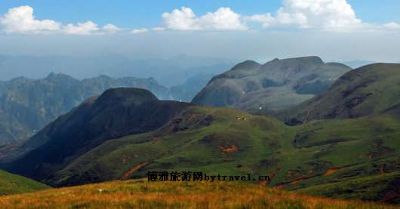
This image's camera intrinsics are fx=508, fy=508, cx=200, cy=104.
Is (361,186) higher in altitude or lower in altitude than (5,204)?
lower

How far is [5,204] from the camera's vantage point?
3105cm

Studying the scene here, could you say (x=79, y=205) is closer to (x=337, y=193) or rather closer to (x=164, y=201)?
(x=164, y=201)

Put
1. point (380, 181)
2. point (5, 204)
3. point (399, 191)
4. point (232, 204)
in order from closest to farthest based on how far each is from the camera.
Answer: point (232, 204), point (5, 204), point (399, 191), point (380, 181)

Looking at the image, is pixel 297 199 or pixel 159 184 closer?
pixel 297 199

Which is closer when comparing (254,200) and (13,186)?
(254,200)

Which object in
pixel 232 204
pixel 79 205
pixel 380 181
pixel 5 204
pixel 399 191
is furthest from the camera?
pixel 380 181

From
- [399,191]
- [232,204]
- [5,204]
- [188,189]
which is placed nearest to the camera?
[232,204]

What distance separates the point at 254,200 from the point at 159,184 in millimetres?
11498

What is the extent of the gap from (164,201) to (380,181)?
11470 cm

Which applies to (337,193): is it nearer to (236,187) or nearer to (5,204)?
(236,187)

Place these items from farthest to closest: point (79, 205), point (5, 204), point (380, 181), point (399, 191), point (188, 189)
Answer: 1. point (380, 181)
2. point (399, 191)
3. point (188, 189)
4. point (5, 204)
5. point (79, 205)

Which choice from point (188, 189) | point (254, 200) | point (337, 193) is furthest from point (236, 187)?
point (337, 193)

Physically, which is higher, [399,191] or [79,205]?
[79,205]

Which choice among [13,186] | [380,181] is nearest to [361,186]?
[380,181]
